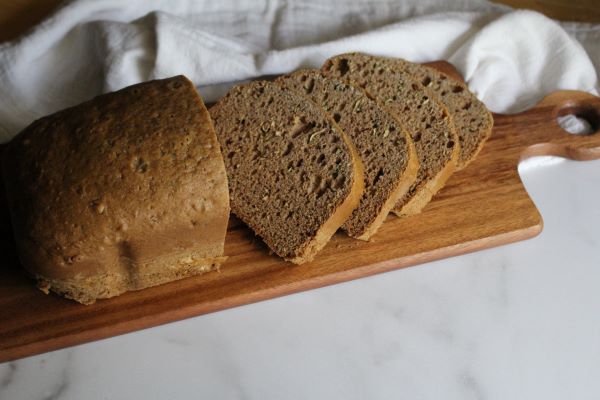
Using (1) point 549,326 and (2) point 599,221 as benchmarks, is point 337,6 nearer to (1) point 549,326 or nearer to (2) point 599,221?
(2) point 599,221

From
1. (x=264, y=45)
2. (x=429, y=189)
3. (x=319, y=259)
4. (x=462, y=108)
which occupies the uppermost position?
(x=264, y=45)

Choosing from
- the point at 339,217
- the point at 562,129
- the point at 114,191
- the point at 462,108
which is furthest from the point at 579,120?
the point at 114,191

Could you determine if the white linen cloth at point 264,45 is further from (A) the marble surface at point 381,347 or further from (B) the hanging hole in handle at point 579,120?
(A) the marble surface at point 381,347

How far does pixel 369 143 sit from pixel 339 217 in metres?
0.38

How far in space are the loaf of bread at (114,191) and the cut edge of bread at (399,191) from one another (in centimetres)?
59

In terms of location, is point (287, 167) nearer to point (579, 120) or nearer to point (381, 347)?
point (381, 347)

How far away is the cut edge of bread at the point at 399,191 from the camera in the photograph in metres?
2.69

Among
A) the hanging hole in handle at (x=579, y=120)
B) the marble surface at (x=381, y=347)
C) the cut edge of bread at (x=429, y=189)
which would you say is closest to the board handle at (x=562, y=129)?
the hanging hole in handle at (x=579, y=120)

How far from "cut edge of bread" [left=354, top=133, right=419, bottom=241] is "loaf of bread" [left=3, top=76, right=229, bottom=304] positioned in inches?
23.3

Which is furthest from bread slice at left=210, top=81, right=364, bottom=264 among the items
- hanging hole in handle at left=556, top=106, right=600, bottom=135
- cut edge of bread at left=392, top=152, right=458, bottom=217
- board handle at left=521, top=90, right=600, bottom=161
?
hanging hole in handle at left=556, top=106, right=600, bottom=135

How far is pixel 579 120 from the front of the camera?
3.34m

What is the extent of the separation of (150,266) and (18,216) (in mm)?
470

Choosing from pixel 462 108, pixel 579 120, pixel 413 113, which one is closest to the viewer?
pixel 413 113

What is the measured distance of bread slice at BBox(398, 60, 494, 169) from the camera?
3018mm
